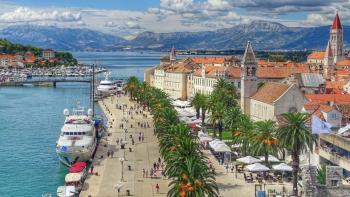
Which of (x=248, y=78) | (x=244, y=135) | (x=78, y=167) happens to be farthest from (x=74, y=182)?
(x=248, y=78)

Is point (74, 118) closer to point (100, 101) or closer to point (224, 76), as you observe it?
point (224, 76)

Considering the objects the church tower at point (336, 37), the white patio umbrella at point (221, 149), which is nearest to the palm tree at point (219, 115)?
the white patio umbrella at point (221, 149)

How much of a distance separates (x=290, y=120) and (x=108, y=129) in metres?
50.5

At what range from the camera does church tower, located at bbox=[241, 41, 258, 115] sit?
300ft

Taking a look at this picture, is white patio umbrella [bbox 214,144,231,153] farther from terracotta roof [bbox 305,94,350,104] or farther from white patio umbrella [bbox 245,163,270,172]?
terracotta roof [bbox 305,94,350,104]

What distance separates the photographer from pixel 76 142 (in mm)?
72312

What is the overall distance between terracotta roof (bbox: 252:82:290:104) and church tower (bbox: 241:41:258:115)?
1.84 metres

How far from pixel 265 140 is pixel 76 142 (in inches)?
942

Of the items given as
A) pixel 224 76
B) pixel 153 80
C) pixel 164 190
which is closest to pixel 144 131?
pixel 224 76

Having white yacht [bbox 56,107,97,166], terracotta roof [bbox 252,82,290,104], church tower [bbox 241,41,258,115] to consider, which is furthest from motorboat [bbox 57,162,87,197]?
church tower [bbox 241,41,258,115]

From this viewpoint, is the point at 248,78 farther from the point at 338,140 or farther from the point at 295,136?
the point at 295,136

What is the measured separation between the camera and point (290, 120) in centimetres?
5231

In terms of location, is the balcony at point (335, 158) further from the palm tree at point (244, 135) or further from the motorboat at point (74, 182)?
the motorboat at point (74, 182)

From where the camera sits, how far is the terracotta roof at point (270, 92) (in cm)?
8506
